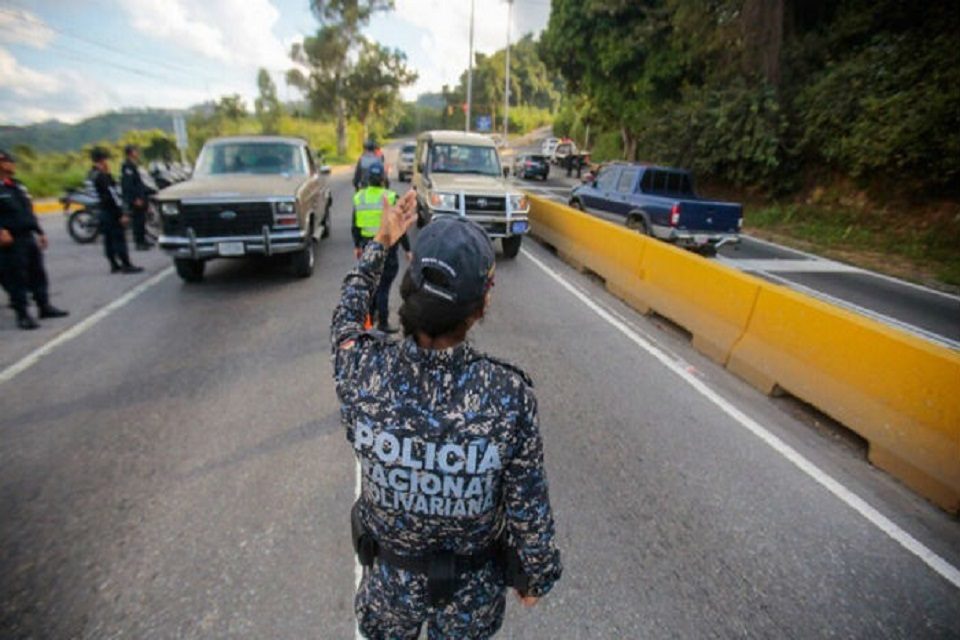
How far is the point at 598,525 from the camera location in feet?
10.1

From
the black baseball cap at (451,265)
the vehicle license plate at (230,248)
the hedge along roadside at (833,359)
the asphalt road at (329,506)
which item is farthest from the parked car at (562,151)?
the black baseball cap at (451,265)

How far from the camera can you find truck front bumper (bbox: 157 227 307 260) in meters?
6.95

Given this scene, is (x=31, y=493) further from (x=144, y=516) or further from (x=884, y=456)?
(x=884, y=456)

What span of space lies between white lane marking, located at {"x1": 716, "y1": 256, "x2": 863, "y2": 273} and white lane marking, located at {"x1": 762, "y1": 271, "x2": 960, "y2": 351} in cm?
49

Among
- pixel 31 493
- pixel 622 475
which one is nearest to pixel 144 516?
pixel 31 493

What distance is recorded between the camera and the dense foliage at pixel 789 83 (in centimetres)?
1281

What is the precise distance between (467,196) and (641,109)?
1915 centimetres

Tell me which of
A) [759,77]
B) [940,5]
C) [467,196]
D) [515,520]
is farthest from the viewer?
[759,77]

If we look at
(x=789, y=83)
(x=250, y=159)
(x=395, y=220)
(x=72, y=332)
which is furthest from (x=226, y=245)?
(x=789, y=83)

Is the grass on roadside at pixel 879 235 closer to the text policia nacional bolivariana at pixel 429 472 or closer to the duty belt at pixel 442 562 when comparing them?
the duty belt at pixel 442 562

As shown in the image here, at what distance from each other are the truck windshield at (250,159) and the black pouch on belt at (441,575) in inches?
333

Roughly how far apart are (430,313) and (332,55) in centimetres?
5074

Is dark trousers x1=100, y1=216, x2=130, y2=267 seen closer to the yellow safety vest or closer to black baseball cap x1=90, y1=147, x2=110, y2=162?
black baseball cap x1=90, y1=147, x2=110, y2=162

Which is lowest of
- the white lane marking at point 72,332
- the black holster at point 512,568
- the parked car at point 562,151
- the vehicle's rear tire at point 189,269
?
the white lane marking at point 72,332
